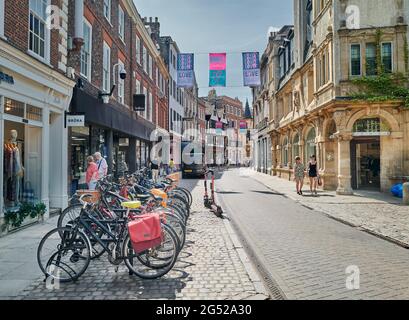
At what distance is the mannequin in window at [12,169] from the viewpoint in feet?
26.3

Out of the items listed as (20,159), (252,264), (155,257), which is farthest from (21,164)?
(252,264)

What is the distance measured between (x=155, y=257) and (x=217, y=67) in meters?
15.6

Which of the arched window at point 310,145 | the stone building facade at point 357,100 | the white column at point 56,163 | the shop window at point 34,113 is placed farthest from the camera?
the arched window at point 310,145

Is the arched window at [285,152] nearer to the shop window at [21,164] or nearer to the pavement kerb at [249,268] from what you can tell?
the pavement kerb at [249,268]

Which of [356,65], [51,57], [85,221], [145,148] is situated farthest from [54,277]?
[145,148]

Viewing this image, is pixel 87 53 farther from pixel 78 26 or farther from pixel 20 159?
pixel 20 159

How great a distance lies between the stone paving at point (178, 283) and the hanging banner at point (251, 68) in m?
15.1

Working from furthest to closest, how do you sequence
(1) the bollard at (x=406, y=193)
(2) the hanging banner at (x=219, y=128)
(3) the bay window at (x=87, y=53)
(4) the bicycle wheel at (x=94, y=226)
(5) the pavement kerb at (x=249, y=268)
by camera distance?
(2) the hanging banner at (x=219, y=128) < (3) the bay window at (x=87, y=53) < (1) the bollard at (x=406, y=193) < (4) the bicycle wheel at (x=94, y=226) < (5) the pavement kerb at (x=249, y=268)

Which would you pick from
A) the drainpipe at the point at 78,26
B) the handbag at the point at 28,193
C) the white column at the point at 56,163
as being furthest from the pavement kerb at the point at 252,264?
the drainpipe at the point at 78,26

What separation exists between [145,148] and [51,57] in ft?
50.3

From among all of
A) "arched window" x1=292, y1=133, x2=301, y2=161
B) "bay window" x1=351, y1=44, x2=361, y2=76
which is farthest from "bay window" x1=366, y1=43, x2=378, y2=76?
"arched window" x1=292, y1=133, x2=301, y2=161

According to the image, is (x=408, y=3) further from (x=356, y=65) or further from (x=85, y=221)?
(x=85, y=221)

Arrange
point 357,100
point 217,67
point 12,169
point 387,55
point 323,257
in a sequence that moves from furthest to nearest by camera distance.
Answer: point 217,67
point 387,55
point 357,100
point 12,169
point 323,257

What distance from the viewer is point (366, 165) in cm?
1789
